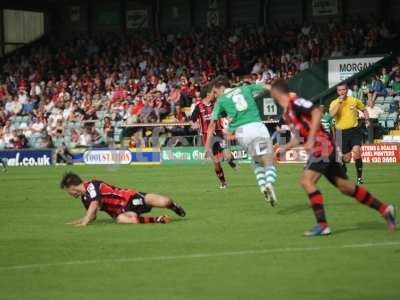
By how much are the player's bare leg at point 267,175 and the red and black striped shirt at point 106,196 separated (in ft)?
7.56

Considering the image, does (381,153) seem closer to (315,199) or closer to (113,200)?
(113,200)

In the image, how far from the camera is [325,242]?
457 inches

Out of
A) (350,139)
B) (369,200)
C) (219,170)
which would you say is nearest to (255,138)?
(369,200)

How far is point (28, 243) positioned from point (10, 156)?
89.2 feet

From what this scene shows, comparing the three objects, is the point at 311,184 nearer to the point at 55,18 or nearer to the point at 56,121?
the point at 56,121

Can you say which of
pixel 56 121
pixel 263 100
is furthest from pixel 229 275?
pixel 56 121

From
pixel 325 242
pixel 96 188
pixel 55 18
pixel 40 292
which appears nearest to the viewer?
pixel 40 292

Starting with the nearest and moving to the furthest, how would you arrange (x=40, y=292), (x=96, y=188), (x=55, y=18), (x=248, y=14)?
(x=40, y=292), (x=96, y=188), (x=248, y=14), (x=55, y=18)

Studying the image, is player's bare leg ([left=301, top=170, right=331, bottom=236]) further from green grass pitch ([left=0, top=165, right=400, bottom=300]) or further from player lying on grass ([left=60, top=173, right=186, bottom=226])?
player lying on grass ([left=60, top=173, right=186, bottom=226])

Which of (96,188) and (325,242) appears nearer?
(325,242)

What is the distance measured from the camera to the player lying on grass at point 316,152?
11.7m

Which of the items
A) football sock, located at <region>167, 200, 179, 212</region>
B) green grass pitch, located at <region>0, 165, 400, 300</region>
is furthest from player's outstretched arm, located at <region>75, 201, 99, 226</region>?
football sock, located at <region>167, 200, 179, 212</region>

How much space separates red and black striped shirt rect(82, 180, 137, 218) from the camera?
1377 cm

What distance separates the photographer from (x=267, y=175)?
15.1 meters
